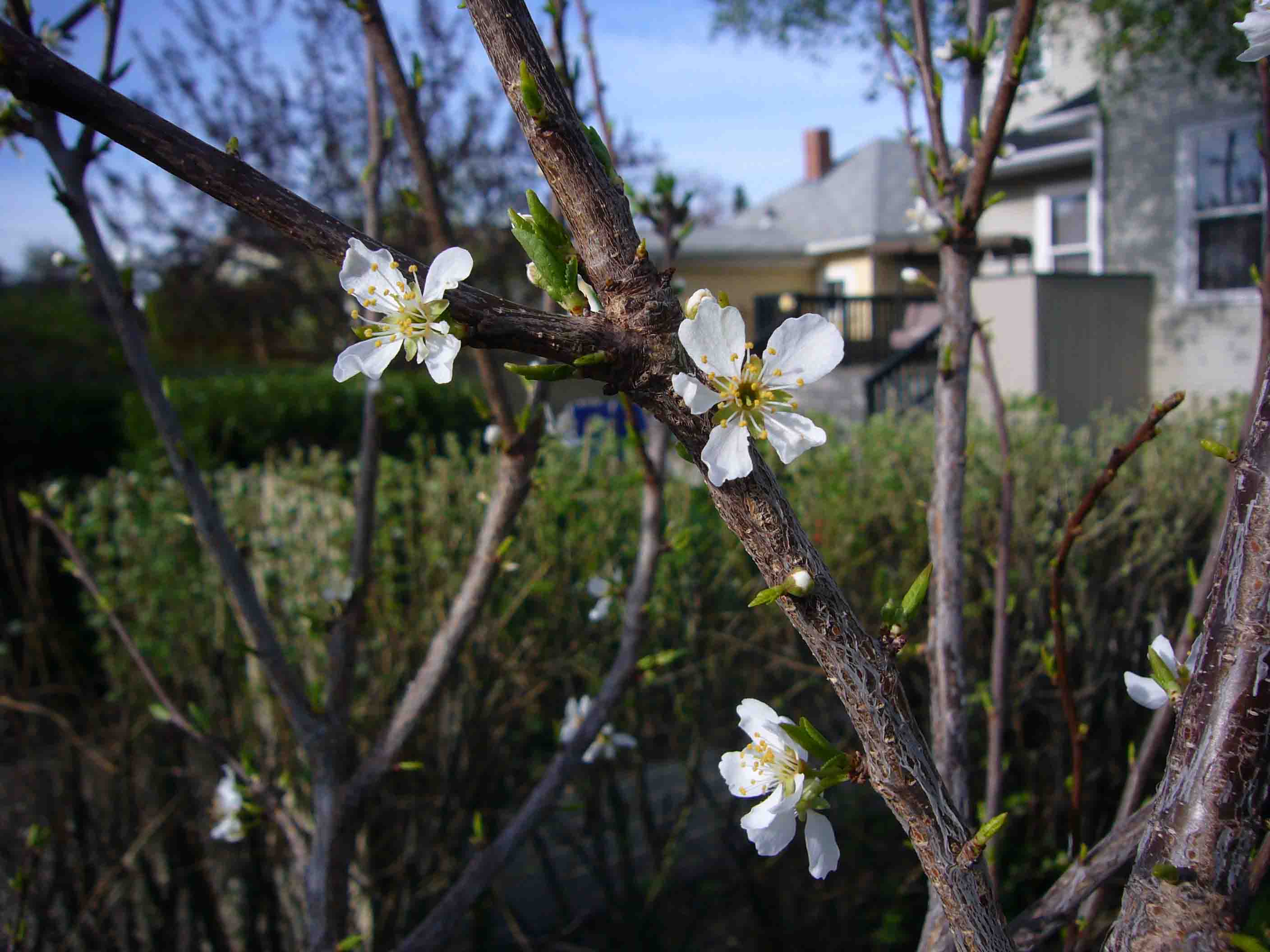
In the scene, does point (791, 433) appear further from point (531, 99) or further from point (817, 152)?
point (817, 152)

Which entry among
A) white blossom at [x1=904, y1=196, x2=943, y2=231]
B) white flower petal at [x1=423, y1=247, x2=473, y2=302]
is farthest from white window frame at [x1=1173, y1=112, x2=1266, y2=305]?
white flower petal at [x1=423, y1=247, x2=473, y2=302]

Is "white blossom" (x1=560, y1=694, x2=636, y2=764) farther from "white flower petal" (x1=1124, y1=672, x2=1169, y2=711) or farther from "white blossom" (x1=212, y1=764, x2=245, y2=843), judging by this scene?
"white flower petal" (x1=1124, y1=672, x2=1169, y2=711)

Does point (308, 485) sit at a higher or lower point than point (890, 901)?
higher

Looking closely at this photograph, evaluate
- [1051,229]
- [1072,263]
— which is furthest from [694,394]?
[1051,229]

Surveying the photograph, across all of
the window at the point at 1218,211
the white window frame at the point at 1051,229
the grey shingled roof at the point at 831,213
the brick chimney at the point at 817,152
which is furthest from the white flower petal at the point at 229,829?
the brick chimney at the point at 817,152

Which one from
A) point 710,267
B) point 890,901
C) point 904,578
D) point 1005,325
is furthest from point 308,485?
point 710,267

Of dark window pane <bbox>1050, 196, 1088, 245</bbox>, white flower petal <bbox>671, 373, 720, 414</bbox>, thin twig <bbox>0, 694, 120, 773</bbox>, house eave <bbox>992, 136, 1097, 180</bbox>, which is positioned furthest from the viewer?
dark window pane <bbox>1050, 196, 1088, 245</bbox>

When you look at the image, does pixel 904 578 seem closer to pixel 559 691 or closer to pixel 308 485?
pixel 559 691
